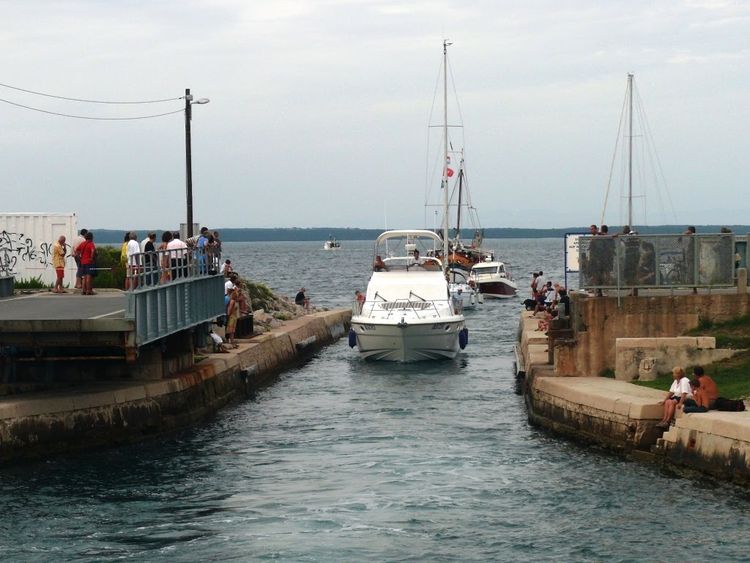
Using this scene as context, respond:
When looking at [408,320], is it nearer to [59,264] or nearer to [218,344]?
[218,344]

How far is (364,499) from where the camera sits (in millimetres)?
21609

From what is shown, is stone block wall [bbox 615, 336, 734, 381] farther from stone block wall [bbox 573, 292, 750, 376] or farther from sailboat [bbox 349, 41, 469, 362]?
sailboat [bbox 349, 41, 469, 362]

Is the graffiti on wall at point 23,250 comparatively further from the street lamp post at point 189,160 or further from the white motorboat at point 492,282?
the white motorboat at point 492,282

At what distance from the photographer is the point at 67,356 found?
26.7 meters

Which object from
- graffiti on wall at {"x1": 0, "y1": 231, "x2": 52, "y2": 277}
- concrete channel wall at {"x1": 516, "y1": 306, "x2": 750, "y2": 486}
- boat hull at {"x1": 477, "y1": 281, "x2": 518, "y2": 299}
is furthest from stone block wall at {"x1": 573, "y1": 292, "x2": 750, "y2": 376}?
boat hull at {"x1": 477, "y1": 281, "x2": 518, "y2": 299}

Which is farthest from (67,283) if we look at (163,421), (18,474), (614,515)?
(614,515)

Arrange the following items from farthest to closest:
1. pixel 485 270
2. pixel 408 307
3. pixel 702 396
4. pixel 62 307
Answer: pixel 485 270 < pixel 408 307 < pixel 62 307 < pixel 702 396

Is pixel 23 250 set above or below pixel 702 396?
above

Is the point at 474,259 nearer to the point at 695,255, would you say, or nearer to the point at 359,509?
the point at 695,255

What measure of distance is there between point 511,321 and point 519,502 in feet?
145

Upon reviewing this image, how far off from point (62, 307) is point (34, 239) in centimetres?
1404

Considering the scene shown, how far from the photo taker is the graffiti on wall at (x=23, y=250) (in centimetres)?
4169

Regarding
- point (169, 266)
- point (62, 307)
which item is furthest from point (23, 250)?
point (169, 266)

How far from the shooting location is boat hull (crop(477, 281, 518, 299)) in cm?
8769
